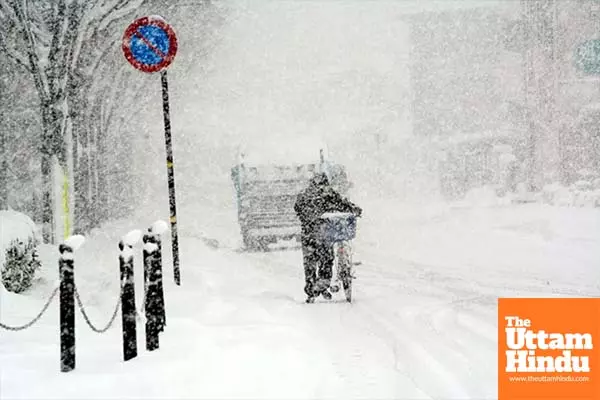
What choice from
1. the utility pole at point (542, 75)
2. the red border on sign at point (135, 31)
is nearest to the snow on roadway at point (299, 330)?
the red border on sign at point (135, 31)

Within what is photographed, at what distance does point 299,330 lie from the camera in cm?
713

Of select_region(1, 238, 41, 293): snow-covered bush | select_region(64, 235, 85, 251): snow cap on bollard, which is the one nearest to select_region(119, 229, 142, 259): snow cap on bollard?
select_region(64, 235, 85, 251): snow cap on bollard

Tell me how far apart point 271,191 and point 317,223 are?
7.97 m

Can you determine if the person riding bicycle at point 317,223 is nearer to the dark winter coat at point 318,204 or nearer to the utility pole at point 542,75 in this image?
the dark winter coat at point 318,204

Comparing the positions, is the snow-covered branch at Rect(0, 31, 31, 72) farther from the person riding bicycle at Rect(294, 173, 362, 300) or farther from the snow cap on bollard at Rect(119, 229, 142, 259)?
the snow cap on bollard at Rect(119, 229, 142, 259)

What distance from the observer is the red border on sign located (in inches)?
320

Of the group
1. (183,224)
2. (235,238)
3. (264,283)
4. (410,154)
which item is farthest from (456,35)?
(264,283)

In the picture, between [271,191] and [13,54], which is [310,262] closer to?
[271,191]

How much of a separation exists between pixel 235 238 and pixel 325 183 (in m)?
12.0

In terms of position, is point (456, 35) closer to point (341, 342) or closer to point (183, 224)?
point (183, 224)

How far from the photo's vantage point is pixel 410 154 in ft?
145

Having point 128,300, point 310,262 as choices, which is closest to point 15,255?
point 310,262

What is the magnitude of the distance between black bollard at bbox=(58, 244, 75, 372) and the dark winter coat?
4176mm

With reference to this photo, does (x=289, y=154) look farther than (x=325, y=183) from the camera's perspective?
Yes
